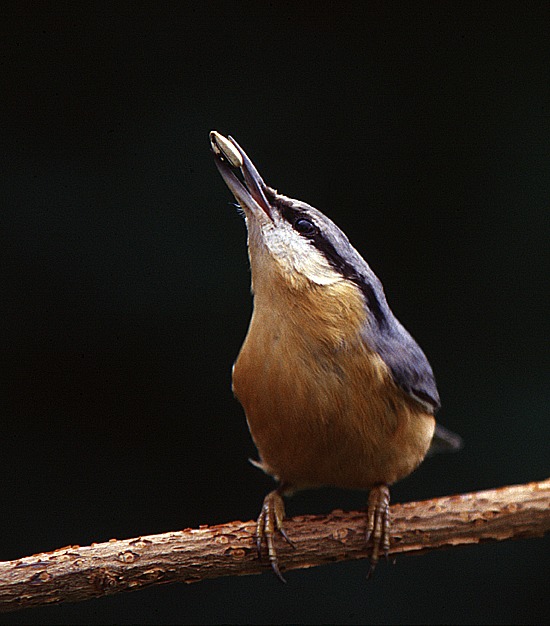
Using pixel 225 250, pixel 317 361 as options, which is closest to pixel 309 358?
pixel 317 361

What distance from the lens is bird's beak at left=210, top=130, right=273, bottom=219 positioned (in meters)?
1.56

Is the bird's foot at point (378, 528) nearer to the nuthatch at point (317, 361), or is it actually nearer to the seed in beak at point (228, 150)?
the nuthatch at point (317, 361)

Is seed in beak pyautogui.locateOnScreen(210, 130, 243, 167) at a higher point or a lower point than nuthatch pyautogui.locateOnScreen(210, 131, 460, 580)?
higher

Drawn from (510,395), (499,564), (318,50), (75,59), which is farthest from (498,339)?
(75,59)

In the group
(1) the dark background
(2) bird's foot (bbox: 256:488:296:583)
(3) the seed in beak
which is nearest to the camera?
(3) the seed in beak

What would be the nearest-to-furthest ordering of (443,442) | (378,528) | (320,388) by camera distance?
1. (320,388)
2. (378,528)
3. (443,442)

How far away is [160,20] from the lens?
200 centimetres

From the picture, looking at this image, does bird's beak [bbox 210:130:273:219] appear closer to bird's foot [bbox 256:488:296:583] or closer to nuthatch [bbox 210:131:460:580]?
nuthatch [bbox 210:131:460:580]

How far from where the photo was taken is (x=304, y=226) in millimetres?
1617

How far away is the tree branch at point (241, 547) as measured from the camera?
1566 mm

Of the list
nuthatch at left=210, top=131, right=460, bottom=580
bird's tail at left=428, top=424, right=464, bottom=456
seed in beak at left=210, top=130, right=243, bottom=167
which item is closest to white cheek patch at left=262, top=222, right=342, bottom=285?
nuthatch at left=210, top=131, right=460, bottom=580

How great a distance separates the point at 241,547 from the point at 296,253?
0.59 m

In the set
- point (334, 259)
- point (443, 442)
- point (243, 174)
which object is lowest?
point (443, 442)

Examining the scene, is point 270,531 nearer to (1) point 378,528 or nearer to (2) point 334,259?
(1) point 378,528
